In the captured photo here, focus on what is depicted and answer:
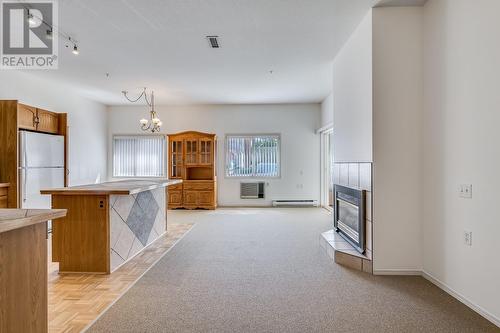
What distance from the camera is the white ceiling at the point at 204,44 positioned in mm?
3070

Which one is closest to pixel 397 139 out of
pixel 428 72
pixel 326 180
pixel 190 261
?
pixel 428 72

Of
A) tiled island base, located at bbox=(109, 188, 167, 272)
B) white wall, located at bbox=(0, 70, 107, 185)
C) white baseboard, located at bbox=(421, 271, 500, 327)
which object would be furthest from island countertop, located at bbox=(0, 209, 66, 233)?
white wall, located at bbox=(0, 70, 107, 185)

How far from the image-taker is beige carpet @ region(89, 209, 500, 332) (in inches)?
83.5

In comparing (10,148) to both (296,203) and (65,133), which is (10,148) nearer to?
(65,133)

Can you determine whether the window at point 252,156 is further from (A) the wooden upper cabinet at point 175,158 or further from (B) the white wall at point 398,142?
(B) the white wall at point 398,142

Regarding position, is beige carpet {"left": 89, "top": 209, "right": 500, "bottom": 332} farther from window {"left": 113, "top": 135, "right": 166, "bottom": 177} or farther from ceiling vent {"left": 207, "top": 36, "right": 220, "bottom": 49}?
window {"left": 113, "top": 135, "right": 166, "bottom": 177}

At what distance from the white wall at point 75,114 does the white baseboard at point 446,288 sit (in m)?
6.43

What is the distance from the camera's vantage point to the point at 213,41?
12.7ft

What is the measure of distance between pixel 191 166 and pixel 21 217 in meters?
6.23

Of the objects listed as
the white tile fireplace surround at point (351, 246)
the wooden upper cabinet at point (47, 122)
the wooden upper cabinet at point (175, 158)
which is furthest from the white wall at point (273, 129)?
the white tile fireplace surround at point (351, 246)

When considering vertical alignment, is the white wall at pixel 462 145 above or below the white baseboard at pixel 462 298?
above

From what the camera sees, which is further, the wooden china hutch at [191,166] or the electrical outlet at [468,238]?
the wooden china hutch at [191,166]

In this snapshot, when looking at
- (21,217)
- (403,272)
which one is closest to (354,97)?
(403,272)

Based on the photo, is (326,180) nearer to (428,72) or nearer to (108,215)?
(428,72)
